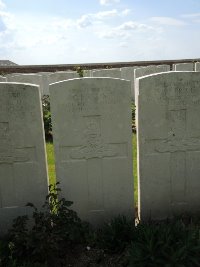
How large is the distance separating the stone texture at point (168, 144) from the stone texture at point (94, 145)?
Answer: 0.17m

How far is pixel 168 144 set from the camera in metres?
4.28

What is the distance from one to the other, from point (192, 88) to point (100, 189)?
63.1 inches

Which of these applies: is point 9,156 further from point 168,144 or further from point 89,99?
point 168,144

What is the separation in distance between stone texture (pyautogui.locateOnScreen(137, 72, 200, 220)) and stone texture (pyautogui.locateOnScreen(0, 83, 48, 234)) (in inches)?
45.6

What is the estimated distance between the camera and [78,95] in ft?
13.1

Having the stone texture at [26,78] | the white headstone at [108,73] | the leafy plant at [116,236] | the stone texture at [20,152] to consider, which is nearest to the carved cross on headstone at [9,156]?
the stone texture at [20,152]

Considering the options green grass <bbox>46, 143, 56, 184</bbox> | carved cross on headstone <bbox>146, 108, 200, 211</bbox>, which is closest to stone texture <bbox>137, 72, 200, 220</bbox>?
carved cross on headstone <bbox>146, 108, 200, 211</bbox>

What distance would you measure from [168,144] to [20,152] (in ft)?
5.66

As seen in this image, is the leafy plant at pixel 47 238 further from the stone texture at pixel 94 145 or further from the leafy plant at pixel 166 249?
the leafy plant at pixel 166 249

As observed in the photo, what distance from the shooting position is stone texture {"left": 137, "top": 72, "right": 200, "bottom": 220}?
13.5 ft

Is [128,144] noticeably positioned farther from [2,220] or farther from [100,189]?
[2,220]

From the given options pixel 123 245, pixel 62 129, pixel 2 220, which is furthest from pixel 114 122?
pixel 2 220

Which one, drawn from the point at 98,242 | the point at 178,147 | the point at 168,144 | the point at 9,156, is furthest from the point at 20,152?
the point at 178,147

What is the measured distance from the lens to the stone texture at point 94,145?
401 cm
